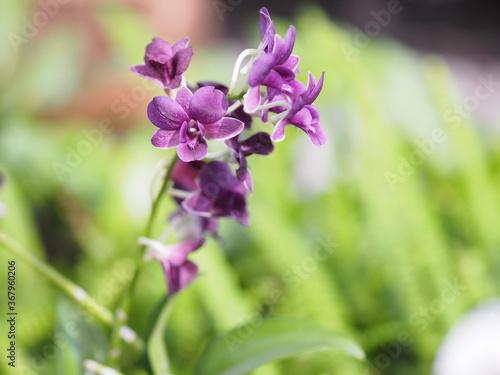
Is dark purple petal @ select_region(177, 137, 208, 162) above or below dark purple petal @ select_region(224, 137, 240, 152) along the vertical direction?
below

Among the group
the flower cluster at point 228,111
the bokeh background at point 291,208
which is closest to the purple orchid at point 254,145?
the flower cluster at point 228,111

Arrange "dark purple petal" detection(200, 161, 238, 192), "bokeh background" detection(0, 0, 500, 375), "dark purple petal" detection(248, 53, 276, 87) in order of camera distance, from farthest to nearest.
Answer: "bokeh background" detection(0, 0, 500, 375) → "dark purple petal" detection(200, 161, 238, 192) → "dark purple petal" detection(248, 53, 276, 87)

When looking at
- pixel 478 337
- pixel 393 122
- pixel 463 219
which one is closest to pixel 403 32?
pixel 393 122

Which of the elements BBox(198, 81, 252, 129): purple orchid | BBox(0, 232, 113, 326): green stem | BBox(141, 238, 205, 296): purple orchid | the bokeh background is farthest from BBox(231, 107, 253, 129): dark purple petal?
the bokeh background

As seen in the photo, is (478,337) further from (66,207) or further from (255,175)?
(66,207)

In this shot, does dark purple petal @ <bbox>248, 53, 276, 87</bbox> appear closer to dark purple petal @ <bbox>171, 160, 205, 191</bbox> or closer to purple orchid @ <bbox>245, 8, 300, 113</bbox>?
purple orchid @ <bbox>245, 8, 300, 113</bbox>
